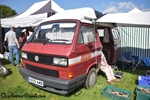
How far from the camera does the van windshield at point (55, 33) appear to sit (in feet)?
11.6

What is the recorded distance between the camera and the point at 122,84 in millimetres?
4523

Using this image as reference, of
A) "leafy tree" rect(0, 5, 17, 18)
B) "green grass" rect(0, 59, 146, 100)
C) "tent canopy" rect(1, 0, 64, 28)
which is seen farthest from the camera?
"leafy tree" rect(0, 5, 17, 18)

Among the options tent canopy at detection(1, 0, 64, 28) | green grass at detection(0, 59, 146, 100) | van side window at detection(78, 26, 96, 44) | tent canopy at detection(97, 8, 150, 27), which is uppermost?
tent canopy at detection(1, 0, 64, 28)

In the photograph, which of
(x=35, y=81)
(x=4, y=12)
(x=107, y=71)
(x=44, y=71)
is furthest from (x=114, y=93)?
Answer: (x=4, y=12)

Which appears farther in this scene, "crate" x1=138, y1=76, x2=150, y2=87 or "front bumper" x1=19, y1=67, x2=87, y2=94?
"crate" x1=138, y1=76, x2=150, y2=87

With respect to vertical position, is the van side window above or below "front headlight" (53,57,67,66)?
above

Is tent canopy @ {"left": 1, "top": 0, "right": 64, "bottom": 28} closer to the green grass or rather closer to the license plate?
the green grass

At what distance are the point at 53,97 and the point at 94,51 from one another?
1758mm

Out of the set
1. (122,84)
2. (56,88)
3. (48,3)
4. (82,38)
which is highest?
(48,3)

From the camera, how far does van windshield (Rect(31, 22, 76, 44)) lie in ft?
11.6

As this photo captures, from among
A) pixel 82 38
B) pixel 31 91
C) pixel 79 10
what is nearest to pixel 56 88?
pixel 31 91

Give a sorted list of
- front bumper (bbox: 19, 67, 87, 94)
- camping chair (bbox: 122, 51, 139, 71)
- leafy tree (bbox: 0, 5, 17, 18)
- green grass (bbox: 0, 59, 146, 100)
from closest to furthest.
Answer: front bumper (bbox: 19, 67, 87, 94), green grass (bbox: 0, 59, 146, 100), camping chair (bbox: 122, 51, 139, 71), leafy tree (bbox: 0, 5, 17, 18)

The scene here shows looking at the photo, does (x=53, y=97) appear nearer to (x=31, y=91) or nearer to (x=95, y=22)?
(x=31, y=91)

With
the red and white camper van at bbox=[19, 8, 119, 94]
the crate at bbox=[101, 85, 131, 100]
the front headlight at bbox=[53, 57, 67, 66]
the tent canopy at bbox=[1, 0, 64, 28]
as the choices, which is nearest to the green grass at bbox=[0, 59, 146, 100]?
the crate at bbox=[101, 85, 131, 100]
